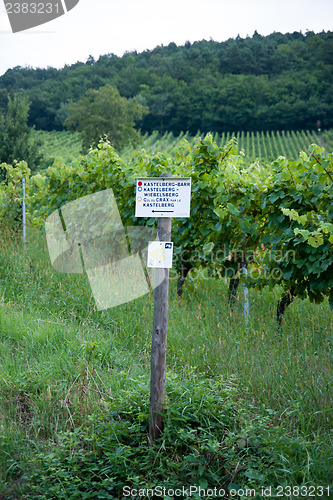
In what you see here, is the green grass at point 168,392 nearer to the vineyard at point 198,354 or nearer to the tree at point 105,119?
the vineyard at point 198,354

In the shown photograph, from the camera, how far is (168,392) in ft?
9.20

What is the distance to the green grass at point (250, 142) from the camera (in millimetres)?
45750

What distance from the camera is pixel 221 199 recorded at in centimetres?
472

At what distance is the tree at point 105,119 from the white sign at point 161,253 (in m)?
42.4

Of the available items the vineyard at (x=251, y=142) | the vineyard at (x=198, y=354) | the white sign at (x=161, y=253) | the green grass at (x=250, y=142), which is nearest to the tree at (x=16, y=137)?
the vineyard at (x=251, y=142)

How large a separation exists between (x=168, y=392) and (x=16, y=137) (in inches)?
1063

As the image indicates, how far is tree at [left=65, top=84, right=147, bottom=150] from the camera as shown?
43969 millimetres

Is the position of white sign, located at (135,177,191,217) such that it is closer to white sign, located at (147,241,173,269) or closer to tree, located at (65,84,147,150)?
white sign, located at (147,241,173,269)

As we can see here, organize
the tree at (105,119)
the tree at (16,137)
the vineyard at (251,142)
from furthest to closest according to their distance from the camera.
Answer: the vineyard at (251,142)
the tree at (105,119)
the tree at (16,137)

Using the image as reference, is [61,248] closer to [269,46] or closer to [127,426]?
[127,426]

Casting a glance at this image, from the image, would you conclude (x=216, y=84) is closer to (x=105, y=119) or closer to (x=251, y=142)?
(x=251, y=142)

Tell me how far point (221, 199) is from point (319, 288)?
1.54 meters

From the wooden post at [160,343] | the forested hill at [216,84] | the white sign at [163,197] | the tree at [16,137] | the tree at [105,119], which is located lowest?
the wooden post at [160,343]

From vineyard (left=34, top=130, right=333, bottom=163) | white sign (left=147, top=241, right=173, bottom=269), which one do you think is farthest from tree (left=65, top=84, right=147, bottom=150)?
white sign (left=147, top=241, right=173, bottom=269)
